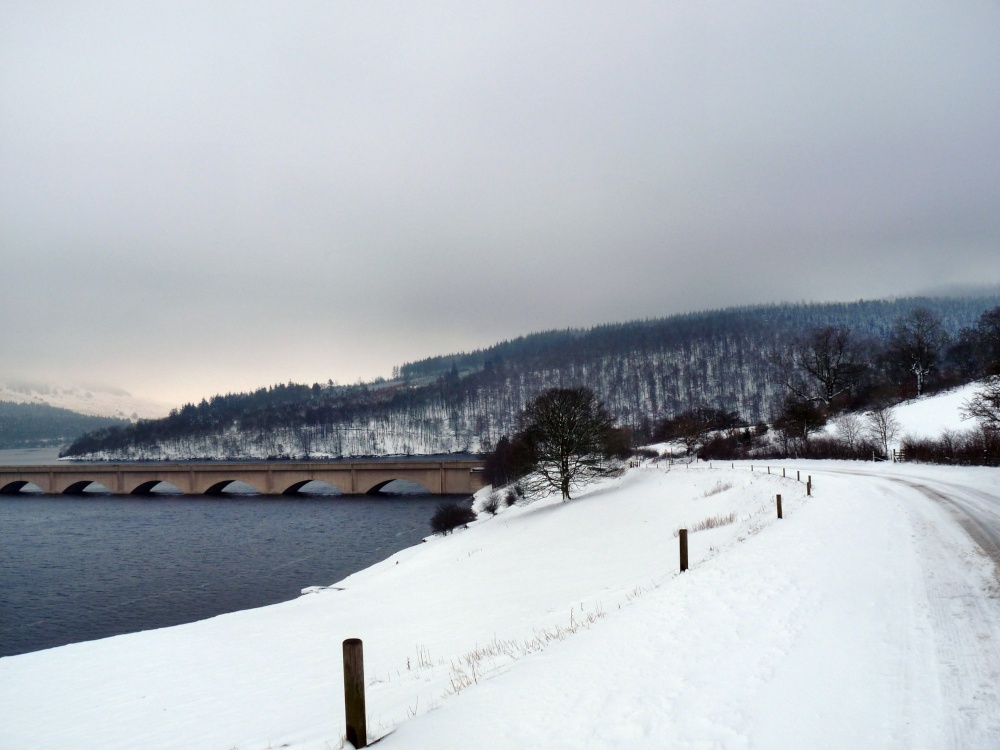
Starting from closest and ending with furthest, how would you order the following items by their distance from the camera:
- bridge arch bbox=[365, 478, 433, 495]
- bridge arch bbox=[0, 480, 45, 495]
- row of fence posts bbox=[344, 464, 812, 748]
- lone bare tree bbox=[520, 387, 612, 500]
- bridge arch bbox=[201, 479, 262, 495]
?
row of fence posts bbox=[344, 464, 812, 748], lone bare tree bbox=[520, 387, 612, 500], bridge arch bbox=[365, 478, 433, 495], bridge arch bbox=[201, 479, 262, 495], bridge arch bbox=[0, 480, 45, 495]

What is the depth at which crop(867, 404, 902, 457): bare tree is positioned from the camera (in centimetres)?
5069

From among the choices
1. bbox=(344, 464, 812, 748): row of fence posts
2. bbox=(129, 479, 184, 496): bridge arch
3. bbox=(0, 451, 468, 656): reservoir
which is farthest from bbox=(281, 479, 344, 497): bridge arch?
bbox=(344, 464, 812, 748): row of fence posts

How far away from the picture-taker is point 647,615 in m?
9.62

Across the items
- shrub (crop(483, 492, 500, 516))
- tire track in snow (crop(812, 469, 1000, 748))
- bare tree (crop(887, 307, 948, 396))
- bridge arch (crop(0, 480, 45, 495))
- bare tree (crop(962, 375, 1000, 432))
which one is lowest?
bridge arch (crop(0, 480, 45, 495))

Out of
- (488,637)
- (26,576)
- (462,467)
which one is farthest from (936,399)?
(26,576)

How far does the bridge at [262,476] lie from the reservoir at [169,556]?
235 inches

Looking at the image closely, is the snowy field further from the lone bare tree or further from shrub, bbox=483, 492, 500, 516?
shrub, bbox=483, 492, 500, 516

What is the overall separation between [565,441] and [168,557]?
31419mm

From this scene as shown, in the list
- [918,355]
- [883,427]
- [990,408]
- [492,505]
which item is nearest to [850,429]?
[883,427]

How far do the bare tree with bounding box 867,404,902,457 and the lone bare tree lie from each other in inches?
943

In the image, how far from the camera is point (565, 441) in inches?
1900

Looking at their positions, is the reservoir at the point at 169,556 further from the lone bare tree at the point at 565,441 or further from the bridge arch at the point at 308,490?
the lone bare tree at the point at 565,441

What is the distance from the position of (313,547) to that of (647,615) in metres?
41.2

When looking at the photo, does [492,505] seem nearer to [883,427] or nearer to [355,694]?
[883,427]
